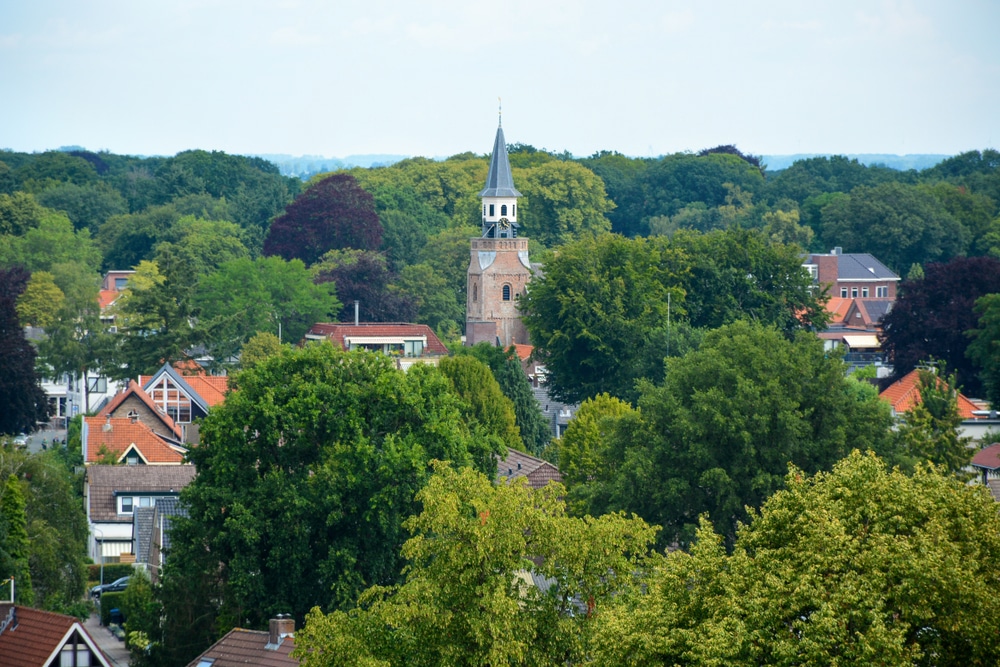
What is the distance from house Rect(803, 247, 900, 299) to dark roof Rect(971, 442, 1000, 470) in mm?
74569

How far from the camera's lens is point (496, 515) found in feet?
95.2

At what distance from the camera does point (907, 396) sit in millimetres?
75250

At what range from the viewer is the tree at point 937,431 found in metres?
53.5

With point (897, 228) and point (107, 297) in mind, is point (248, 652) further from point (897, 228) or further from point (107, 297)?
point (897, 228)

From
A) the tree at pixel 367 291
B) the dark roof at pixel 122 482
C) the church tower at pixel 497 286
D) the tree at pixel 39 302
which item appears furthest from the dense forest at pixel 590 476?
the church tower at pixel 497 286

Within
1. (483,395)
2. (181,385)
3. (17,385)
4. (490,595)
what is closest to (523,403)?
(483,395)

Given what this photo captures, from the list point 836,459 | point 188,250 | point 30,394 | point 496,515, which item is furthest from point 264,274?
point 496,515

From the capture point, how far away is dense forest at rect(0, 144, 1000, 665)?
922 inches

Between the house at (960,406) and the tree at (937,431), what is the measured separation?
0.72m

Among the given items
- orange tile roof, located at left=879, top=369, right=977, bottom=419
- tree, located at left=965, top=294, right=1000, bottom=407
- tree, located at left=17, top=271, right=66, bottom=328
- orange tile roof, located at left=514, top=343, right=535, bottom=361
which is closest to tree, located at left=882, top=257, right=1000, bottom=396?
tree, located at left=965, top=294, right=1000, bottom=407

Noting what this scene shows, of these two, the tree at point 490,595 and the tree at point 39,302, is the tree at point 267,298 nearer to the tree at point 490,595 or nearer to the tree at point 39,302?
the tree at point 39,302

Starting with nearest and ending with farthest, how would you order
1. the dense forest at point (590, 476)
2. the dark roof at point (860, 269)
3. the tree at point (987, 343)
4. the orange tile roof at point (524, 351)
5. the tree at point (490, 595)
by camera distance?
the dense forest at point (590, 476) → the tree at point (490, 595) → the tree at point (987, 343) → the orange tile roof at point (524, 351) → the dark roof at point (860, 269)

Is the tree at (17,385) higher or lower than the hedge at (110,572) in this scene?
higher

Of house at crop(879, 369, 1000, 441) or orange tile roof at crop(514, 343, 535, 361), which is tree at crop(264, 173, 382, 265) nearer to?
orange tile roof at crop(514, 343, 535, 361)
